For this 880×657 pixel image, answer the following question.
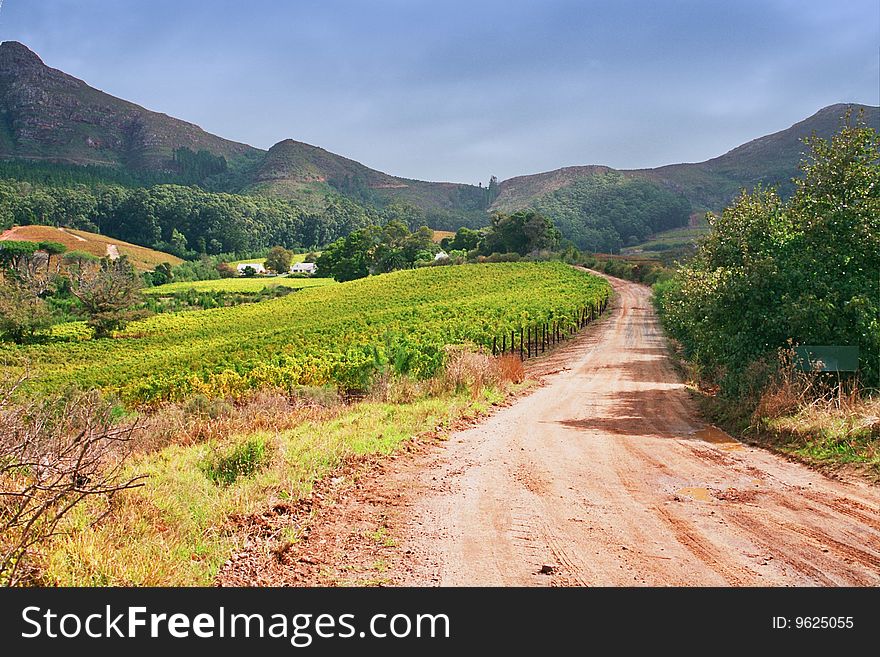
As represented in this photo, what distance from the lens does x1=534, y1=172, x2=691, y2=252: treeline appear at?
463ft

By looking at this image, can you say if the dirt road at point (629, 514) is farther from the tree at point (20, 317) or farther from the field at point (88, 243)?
the field at point (88, 243)

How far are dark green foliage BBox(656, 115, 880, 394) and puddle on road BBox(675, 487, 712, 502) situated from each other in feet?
21.0

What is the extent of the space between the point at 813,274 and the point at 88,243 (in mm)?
→ 128153

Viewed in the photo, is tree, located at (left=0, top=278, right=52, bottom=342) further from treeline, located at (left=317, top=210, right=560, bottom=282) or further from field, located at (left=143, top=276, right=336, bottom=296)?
treeline, located at (left=317, top=210, right=560, bottom=282)

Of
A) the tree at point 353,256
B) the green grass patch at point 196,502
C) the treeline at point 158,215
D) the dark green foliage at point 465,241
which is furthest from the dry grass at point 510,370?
the treeline at point 158,215

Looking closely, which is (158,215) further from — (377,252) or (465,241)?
(465,241)

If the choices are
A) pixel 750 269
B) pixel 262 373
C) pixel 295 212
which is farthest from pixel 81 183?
pixel 750 269

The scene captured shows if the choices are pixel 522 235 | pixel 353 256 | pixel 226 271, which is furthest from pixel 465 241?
pixel 226 271

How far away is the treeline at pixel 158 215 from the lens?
132250mm

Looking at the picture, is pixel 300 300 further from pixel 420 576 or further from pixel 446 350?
pixel 420 576

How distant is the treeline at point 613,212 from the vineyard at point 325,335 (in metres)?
68.6

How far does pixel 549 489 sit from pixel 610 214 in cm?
15023

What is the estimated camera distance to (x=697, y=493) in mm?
7000

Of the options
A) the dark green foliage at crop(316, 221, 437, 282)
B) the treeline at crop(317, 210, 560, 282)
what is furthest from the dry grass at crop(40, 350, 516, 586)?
the dark green foliage at crop(316, 221, 437, 282)
